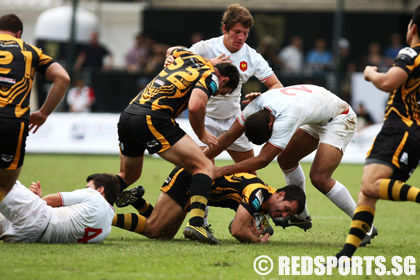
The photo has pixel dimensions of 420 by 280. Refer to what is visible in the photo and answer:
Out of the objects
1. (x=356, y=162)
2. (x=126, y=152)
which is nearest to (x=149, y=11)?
(x=356, y=162)

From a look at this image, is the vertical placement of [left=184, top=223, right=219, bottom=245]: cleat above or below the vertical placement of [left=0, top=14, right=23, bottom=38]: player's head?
below

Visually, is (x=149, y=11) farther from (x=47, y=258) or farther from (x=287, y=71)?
(x=47, y=258)

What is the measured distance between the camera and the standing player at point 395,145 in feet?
18.9

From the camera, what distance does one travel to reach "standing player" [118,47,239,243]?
709cm

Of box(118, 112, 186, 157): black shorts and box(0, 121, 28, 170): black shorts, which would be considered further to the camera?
box(118, 112, 186, 157): black shorts

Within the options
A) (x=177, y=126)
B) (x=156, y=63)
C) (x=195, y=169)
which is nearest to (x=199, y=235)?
(x=195, y=169)

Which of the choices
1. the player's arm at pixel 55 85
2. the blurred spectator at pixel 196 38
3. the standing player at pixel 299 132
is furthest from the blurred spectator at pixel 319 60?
the player's arm at pixel 55 85

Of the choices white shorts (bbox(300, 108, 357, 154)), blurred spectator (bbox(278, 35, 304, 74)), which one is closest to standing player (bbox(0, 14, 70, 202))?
white shorts (bbox(300, 108, 357, 154))

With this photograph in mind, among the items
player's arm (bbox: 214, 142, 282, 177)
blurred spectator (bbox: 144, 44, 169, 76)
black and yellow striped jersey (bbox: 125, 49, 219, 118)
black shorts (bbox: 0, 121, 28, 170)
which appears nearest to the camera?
black shorts (bbox: 0, 121, 28, 170)

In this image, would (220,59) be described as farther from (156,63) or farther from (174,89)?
(156,63)

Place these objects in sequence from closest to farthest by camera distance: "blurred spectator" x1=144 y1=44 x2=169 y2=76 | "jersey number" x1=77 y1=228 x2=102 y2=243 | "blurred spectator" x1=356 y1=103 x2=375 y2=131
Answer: "jersey number" x1=77 y1=228 x2=102 y2=243 → "blurred spectator" x1=356 y1=103 x2=375 y2=131 → "blurred spectator" x1=144 y1=44 x2=169 y2=76

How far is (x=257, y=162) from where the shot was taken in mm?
7242

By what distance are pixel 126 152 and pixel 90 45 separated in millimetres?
16065

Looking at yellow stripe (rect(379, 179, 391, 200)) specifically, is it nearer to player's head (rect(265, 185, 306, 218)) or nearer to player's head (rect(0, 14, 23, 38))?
player's head (rect(265, 185, 306, 218))
